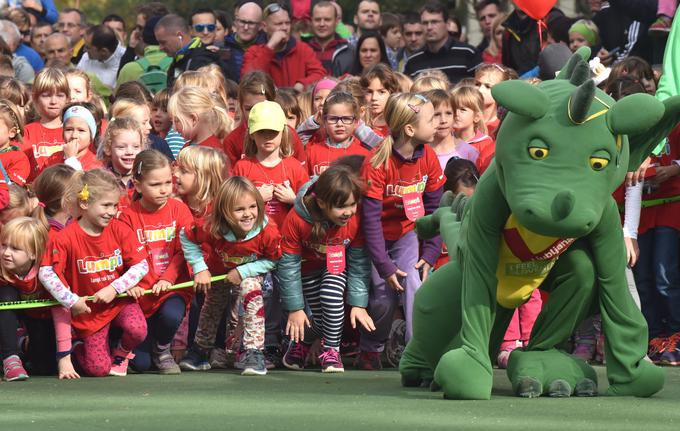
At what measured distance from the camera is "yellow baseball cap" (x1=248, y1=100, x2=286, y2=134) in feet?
31.3

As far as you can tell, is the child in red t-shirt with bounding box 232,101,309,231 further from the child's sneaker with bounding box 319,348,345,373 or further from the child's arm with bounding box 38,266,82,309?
the child's arm with bounding box 38,266,82,309

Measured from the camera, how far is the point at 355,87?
36.3ft

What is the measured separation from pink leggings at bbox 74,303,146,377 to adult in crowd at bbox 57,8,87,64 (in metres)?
7.86

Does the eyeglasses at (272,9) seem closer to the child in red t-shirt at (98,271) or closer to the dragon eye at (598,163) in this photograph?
the child in red t-shirt at (98,271)

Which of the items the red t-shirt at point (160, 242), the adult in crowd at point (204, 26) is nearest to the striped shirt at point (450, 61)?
the adult in crowd at point (204, 26)

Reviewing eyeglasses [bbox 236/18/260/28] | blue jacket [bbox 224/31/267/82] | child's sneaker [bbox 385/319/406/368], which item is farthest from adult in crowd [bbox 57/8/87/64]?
child's sneaker [bbox 385/319/406/368]

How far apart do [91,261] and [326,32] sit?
6.18 m

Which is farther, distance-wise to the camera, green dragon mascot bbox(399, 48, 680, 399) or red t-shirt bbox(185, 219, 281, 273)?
red t-shirt bbox(185, 219, 281, 273)

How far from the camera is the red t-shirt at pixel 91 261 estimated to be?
8805 mm

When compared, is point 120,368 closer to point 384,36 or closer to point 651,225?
point 651,225

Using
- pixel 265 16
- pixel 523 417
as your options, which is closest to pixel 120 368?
pixel 523 417

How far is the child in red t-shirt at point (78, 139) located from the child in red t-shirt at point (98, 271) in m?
1.03

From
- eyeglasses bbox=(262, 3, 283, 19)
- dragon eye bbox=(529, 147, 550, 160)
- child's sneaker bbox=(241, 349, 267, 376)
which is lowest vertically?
child's sneaker bbox=(241, 349, 267, 376)

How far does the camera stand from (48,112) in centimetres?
1082
